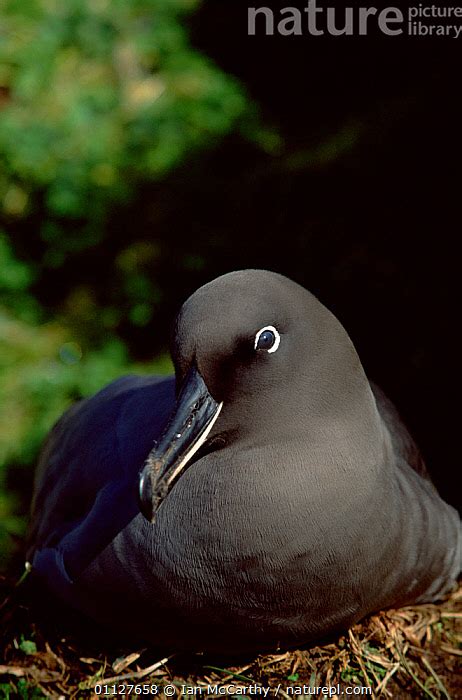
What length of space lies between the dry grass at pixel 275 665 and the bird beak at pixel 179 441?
92 cm

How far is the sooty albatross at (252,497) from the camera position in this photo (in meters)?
2.58

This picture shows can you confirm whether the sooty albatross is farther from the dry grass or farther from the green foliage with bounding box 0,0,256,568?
the green foliage with bounding box 0,0,256,568

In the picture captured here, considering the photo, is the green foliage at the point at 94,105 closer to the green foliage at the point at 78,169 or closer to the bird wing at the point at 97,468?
the green foliage at the point at 78,169

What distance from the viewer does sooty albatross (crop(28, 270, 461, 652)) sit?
2576mm

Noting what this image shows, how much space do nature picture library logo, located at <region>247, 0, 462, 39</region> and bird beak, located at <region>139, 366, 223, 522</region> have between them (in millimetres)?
3394

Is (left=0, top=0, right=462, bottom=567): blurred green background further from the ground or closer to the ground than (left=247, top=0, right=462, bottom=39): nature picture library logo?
closer to the ground

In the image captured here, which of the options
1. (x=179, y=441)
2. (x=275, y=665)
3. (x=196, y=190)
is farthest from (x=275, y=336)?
(x=196, y=190)

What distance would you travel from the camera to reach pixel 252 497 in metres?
2.70

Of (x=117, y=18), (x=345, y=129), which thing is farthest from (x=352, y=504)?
(x=117, y=18)

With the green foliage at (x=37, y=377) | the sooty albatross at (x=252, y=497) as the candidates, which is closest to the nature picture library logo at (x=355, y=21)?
the green foliage at (x=37, y=377)

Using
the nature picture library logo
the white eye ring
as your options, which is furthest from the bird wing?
the nature picture library logo

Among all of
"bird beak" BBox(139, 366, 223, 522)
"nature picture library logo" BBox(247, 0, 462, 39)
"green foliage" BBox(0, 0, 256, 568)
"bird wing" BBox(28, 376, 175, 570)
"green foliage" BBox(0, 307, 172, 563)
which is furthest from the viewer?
"nature picture library logo" BBox(247, 0, 462, 39)

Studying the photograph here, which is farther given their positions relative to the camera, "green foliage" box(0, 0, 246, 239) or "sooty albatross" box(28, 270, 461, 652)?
"green foliage" box(0, 0, 246, 239)

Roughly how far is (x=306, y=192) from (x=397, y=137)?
1.85 feet
